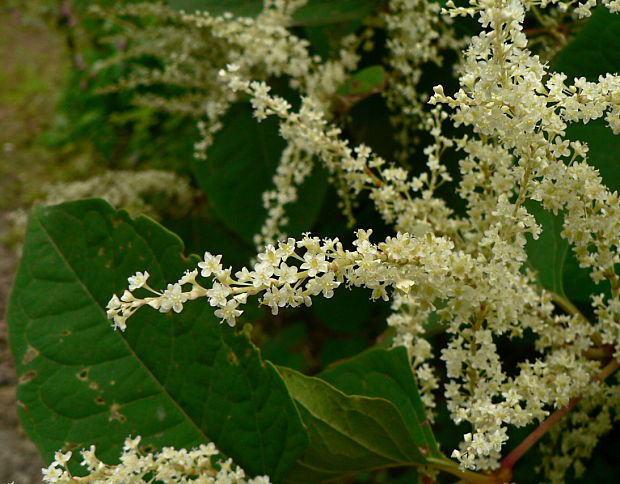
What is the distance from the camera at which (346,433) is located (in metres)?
0.84

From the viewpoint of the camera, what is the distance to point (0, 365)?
6.31 feet

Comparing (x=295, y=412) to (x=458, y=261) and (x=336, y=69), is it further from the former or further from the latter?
(x=336, y=69)

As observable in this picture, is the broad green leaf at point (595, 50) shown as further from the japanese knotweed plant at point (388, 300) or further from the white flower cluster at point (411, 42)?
the white flower cluster at point (411, 42)

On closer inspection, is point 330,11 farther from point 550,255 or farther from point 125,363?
point 125,363

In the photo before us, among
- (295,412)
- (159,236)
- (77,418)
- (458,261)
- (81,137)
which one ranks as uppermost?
(458,261)

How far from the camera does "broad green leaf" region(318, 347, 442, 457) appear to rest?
2.93 ft

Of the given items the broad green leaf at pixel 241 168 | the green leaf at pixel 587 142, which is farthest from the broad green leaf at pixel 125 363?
the broad green leaf at pixel 241 168

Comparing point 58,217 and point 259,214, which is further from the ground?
point 58,217

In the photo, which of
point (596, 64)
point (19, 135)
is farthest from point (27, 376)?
point (19, 135)

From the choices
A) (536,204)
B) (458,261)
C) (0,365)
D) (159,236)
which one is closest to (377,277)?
(458,261)

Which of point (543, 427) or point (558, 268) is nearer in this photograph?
point (543, 427)

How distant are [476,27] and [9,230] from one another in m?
2.16

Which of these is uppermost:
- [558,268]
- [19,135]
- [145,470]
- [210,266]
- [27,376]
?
[210,266]

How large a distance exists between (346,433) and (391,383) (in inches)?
5.0
